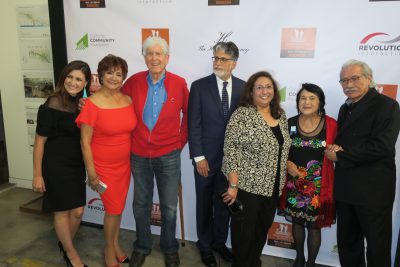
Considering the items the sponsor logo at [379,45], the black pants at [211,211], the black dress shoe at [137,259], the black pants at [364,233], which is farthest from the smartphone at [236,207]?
the sponsor logo at [379,45]

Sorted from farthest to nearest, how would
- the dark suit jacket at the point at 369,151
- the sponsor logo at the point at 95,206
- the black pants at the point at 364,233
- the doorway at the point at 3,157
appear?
the doorway at the point at 3,157 → the sponsor logo at the point at 95,206 → the black pants at the point at 364,233 → the dark suit jacket at the point at 369,151

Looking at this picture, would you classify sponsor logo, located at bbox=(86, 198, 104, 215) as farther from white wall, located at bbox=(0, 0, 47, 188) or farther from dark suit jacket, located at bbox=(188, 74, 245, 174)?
dark suit jacket, located at bbox=(188, 74, 245, 174)

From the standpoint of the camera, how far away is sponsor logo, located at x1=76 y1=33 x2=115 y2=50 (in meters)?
2.88

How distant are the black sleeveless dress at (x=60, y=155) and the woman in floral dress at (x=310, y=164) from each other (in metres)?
1.51

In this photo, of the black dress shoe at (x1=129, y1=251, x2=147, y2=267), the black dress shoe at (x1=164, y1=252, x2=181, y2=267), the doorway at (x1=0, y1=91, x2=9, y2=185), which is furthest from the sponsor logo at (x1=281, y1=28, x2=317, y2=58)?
the doorway at (x1=0, y1=91, x2=9, y2=185)

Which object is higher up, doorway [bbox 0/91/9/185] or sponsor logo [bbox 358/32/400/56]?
sponsor logo [bbox 358/32/400/56]

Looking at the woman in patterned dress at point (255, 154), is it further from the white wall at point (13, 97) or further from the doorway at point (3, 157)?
the doorway at point (3, 157)

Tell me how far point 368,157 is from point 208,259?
1.47 m

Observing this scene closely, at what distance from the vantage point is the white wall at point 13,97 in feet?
12.1

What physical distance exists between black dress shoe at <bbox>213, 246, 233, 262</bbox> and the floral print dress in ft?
2.40

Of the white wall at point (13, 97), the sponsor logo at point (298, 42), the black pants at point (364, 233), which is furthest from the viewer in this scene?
the white wall at point (13, 97)

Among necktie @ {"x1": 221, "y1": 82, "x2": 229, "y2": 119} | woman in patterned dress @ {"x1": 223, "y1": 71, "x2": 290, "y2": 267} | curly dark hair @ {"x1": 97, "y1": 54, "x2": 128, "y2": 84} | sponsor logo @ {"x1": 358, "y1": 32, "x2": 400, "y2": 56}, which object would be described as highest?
sponsor logo @ {"x1": 358, "y1": 32, "x2": 400, "y2": 56}

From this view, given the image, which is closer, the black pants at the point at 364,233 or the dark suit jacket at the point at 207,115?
the black pants at the point at 364,233

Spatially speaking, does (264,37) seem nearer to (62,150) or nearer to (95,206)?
(62,150)
